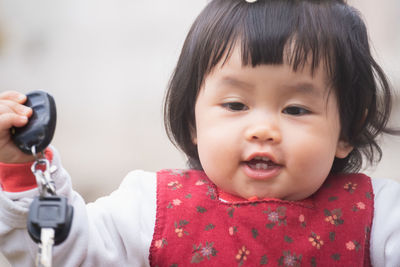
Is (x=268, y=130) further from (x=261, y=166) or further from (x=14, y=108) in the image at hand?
(x=14, y=108)

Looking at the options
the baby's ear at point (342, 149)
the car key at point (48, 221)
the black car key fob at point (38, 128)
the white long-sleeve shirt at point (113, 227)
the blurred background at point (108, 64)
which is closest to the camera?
the car key at point (48, 221)

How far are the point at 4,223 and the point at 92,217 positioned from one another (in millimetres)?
176

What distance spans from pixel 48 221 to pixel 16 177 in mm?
261

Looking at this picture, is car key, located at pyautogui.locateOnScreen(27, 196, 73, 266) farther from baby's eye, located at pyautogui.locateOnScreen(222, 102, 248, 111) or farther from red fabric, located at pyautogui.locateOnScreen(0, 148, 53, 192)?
baby's eye, located at pyautogui.locateOnScreen(222, 102, 248, 111)

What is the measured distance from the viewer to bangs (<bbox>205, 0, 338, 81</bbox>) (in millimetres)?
1253

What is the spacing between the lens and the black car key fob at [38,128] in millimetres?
1071

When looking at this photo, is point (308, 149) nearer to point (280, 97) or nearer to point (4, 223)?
point (280, 97)

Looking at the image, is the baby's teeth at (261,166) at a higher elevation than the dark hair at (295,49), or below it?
below

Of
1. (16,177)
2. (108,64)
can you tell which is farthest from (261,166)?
(108,64)

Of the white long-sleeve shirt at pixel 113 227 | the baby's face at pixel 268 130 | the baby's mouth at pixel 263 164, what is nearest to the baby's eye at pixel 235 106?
the baby's face at pixel 268 130

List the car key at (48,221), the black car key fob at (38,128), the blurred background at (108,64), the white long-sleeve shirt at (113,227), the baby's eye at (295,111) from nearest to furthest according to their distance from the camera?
the car key at (48,221)
the black car key fob at (38,128)
the white long-sleeve shirt at (113,227)
the baby's eye at (295,111)
the blurred background at (108,64)

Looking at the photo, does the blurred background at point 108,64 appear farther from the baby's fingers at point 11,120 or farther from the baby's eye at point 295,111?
the baby's fingers at point 11,120

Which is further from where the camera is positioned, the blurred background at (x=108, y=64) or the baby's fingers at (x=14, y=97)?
the blurred background at (x=108, y=64)

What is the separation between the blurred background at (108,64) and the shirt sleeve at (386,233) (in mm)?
1496
